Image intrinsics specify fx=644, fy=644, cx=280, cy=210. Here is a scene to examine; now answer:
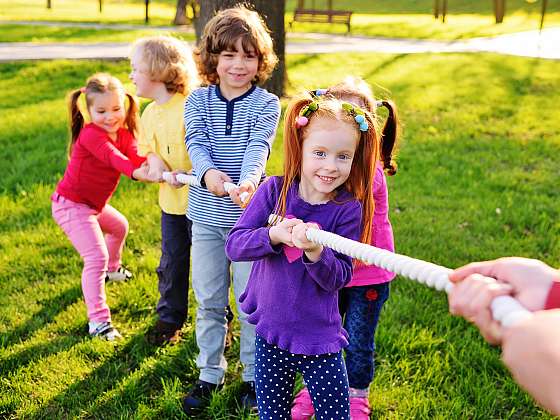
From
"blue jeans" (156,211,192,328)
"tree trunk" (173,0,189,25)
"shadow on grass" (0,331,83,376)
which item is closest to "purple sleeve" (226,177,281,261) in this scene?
"blue jeans" (156,211,192,328)

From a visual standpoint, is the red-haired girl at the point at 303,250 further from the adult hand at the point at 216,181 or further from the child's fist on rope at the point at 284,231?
the adult hand at the point at 216,181

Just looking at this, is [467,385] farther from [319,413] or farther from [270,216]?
[270,216]

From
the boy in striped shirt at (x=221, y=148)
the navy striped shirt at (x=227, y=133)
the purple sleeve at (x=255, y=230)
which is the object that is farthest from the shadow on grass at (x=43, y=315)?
the purple sleeve at (x=255, y=230)

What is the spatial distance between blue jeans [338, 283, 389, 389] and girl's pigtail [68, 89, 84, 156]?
2135 millimetres

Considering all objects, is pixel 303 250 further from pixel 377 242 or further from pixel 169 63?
pixel 169 63

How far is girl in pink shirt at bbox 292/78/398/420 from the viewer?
290 cm

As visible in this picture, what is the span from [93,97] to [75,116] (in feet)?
1.06

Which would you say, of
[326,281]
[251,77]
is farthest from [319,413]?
[251,77]

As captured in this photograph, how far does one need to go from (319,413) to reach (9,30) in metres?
18.1

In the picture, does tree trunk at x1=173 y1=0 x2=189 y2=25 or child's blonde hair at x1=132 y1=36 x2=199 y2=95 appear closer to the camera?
child's blonde hair at x1=132 y1=36 x2=199 y2=95

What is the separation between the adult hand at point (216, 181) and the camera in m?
2.90

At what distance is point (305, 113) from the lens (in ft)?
7.70

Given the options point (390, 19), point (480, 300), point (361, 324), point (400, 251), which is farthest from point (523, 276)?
point (390, 19)

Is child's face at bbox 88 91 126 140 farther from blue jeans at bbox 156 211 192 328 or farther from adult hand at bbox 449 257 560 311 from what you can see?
adult hand at bbox 449 257 560 311
